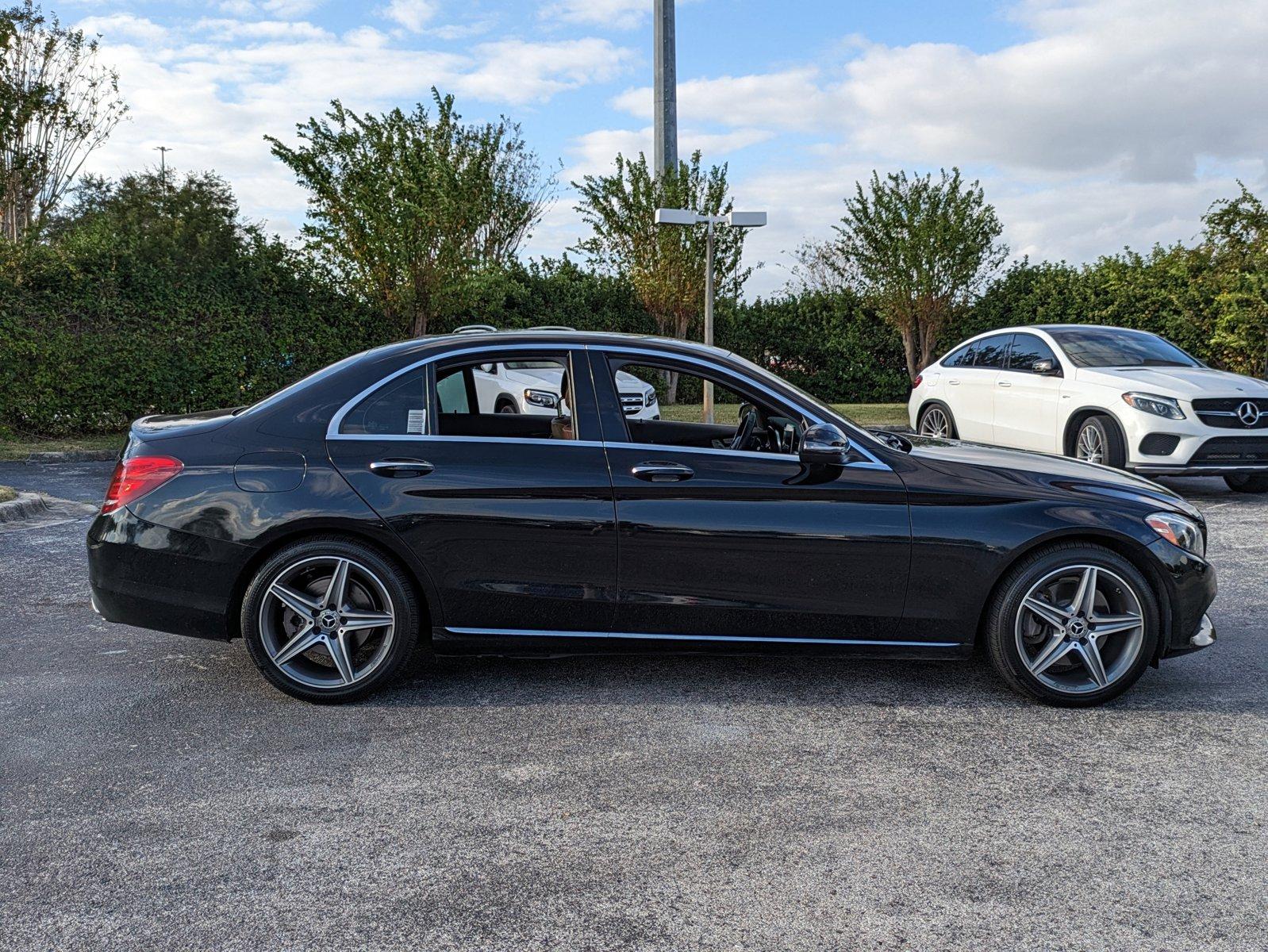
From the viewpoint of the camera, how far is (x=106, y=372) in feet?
53.5

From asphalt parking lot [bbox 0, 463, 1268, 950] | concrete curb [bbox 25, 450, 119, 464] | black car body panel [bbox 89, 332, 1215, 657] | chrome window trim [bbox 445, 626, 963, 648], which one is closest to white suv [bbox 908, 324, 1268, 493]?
black car body panel [bbox 89, 332, 1215, 657]

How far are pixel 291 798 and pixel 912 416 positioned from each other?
11.0 m

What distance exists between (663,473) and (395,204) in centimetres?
1513

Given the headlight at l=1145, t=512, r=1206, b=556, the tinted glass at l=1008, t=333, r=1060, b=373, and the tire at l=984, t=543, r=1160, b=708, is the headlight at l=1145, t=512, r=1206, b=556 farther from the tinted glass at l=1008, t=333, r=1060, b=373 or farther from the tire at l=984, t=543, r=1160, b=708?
the tinted glass at l=1008, t=333, r=1060, b=373

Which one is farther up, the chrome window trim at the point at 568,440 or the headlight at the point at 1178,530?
the chrome window trim at the point at 568,440

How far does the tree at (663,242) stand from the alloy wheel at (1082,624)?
856 inches

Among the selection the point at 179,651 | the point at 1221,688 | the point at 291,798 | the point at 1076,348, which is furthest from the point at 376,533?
the point at 1076,348

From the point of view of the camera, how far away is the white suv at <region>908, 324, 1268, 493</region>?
10.1 meters

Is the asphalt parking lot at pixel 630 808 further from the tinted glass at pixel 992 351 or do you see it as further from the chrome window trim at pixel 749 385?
the tinted glass at pixel 992 351

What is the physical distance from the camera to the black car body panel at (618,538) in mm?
4723

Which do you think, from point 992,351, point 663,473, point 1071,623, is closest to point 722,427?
point 663,473

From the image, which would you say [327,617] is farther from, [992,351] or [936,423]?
[936,423]

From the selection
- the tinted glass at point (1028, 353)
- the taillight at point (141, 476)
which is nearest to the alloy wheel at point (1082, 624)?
the taillight at point (141, 476)

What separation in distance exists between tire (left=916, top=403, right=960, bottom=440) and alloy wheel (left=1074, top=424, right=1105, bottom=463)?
1.83 m
